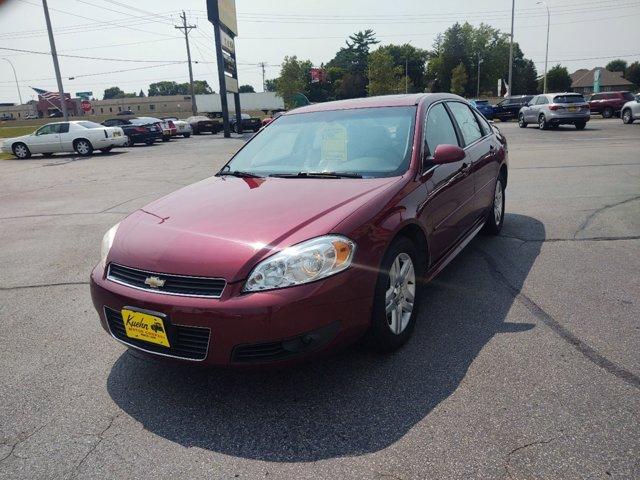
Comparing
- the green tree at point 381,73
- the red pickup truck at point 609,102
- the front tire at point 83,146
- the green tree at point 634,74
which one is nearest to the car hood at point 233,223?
the front tire at point 83,146

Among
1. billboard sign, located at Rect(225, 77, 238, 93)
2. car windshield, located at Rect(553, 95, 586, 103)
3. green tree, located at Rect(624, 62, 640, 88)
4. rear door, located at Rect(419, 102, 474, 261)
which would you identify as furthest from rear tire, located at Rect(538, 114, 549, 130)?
green tree, located at Rect(624, 62, 640, 88)

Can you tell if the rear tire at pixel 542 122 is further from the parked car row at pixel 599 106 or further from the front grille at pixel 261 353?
the front grille at pixel 261 353

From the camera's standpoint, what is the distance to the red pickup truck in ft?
95.9

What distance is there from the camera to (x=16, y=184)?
40.8 ft

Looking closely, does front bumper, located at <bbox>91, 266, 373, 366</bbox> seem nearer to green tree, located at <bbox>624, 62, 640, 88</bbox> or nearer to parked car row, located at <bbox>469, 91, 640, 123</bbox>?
parked car row, located at <bbox>469, 91, 640, 123</bbox>

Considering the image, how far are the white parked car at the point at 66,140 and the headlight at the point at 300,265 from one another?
1999cm

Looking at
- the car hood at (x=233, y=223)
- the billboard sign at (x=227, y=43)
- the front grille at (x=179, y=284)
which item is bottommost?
the front grille at (x=179, y=284)

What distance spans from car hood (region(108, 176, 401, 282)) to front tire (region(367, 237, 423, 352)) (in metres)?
0.40

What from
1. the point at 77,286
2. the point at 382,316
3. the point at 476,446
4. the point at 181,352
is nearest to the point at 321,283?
the point at 382,316

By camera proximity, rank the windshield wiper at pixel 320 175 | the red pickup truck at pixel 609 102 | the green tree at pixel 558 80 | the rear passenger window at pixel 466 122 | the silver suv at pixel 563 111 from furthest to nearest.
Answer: the green tree at pixel 558 80 < the red pickup truck at pixel 609 102 < the silver suv at pixel 563 111 < the rear passenger window at pixel 466 122 < the windshield wiper at pixel 320 175

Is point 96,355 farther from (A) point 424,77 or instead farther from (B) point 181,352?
(A) point 424,77

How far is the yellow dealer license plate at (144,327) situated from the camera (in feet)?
8.23

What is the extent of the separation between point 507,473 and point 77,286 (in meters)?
4.06

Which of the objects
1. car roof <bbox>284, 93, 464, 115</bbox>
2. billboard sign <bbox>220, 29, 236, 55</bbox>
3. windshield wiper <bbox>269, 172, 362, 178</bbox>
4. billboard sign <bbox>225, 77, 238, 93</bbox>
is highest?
billboard sign <bbox>220, 29, 236, 55</bbox>
